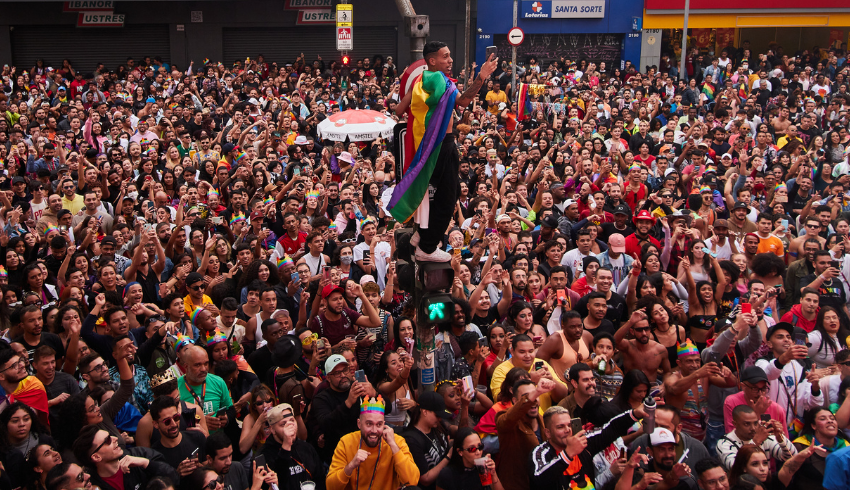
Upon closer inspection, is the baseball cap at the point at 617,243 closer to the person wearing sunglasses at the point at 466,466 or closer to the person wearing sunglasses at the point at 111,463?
the person wearing sunglasses at the point at 466,466

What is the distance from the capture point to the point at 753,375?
652 centimetres

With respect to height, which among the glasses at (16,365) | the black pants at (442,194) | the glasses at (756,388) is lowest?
the glasses at (756,388)

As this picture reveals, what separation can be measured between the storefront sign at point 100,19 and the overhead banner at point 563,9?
1285cm

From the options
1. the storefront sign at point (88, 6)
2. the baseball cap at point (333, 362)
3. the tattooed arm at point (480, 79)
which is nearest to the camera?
the tattooed arm at point (480, 79)

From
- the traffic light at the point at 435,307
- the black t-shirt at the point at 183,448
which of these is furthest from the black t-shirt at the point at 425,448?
the black t-shirt at the point at 183,448

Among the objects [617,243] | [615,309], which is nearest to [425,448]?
[615,309]

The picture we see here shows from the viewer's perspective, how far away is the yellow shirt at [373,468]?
5.64m

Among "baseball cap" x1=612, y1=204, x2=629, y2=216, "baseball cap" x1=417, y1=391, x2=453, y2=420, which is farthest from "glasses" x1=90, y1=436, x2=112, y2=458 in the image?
"baseball cap" x1=612, y1=204, x2=629, y2=216

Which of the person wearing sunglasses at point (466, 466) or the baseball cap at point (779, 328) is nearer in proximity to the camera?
the person wearing sunglasses at point (466, 466)

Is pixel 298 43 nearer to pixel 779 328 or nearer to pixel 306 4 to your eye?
pixel 306 4

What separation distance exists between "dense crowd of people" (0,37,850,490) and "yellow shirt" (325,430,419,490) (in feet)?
0.05

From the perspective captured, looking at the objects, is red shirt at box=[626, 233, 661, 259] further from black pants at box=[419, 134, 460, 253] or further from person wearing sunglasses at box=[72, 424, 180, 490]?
person wearing sunglasses at box=[72, 424, 180, 490]

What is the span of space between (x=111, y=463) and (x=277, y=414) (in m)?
1.15

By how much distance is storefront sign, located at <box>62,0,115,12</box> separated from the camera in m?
24.6
